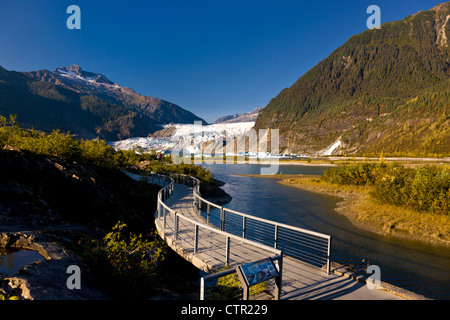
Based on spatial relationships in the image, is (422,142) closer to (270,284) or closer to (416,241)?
(416,241)

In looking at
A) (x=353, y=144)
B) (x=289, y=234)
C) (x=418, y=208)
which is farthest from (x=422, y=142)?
(x=289, y=234)

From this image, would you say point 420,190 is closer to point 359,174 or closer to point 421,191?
point 421,191

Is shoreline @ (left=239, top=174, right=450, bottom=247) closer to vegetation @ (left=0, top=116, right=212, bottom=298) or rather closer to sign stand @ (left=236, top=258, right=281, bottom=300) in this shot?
vegetation @ (left=0, top=116, right=212, bottom=298)

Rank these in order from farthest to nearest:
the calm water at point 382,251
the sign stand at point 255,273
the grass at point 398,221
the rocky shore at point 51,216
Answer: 1. the grass at point 398,221
2. the calm water at point 382,251
3. the rocky shore at point 51,216
4. the sign stand at point 255,273

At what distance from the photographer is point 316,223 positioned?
67.7ft

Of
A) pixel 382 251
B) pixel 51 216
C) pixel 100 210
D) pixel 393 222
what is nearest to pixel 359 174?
pixel 393 222

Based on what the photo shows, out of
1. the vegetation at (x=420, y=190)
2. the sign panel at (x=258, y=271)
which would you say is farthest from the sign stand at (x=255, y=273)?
the vegetation at (x=420, y=190)

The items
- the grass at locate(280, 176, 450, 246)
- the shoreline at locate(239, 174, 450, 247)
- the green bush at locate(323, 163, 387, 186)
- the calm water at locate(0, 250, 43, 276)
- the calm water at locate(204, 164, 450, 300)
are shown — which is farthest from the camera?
the green bush at locate(323, 163, 387, 186)

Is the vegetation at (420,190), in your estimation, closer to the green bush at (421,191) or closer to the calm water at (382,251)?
the green bush at (421,191)

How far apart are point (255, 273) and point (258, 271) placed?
0.30 ft

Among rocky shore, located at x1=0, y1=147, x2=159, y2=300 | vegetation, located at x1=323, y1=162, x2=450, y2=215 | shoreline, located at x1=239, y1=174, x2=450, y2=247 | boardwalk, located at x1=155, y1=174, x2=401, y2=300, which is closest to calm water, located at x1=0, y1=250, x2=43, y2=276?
rocky shore, located at x1=0, y1=147, x2=159, y2=300

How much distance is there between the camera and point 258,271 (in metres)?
4.44

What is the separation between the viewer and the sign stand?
4.13m

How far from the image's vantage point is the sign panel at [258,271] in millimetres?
4227
